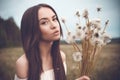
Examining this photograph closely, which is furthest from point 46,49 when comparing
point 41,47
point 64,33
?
point 64,33

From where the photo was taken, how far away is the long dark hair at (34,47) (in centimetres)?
235

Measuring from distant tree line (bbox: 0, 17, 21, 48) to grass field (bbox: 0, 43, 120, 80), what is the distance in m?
0.04

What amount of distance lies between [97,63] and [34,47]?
0.40 metres

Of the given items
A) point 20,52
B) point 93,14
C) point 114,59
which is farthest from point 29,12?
point 114,59

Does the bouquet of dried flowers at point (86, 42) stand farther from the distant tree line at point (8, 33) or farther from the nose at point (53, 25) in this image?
the distant tree line at point (8, 33)

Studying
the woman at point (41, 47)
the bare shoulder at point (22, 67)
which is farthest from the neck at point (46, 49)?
the bare shoulder at point (22, 67)

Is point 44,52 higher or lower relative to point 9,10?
lower

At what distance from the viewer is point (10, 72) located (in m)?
2.38

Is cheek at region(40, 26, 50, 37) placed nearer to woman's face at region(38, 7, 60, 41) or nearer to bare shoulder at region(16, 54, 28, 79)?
woman's face at region(38, 7, 60, 41)

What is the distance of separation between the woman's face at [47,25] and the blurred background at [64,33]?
55mm

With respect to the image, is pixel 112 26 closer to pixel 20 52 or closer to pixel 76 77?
pixel 76 77

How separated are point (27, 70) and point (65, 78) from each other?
24cm

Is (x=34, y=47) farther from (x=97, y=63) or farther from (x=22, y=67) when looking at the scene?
(x=97, y=63)

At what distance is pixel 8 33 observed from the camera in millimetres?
2416
